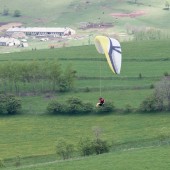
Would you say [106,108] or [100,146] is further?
[106,108]

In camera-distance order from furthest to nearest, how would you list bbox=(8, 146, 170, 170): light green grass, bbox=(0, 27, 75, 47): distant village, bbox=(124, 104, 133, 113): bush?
1. bbox=(0, 27, 75, 47): distant village
2. bbox=(124, 104, 133, 113): bush
3. bbox=(8, 146, 170, 170): light green grass

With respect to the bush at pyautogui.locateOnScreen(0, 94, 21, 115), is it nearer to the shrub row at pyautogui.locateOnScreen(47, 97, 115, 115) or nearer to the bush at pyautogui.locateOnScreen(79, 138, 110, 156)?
the shrub row at pyautogui.locateOnScreen(47, 97, 115, 115)

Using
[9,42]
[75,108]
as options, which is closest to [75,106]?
[75,108]

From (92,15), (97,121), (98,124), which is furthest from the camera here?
(92,15)

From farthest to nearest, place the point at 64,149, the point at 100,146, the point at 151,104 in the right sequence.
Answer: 1. the point at 151,104
2. the point at 64,149
3. the point at 100,146

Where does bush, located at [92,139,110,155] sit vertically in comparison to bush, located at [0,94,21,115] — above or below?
below

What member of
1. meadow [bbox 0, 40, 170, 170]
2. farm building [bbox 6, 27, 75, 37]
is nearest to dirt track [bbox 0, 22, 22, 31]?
farm building [bbox 6, 27, 75, 37]

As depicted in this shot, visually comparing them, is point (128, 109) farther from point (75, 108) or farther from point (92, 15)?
point (92, 15)

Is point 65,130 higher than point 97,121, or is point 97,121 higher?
point 97,121
